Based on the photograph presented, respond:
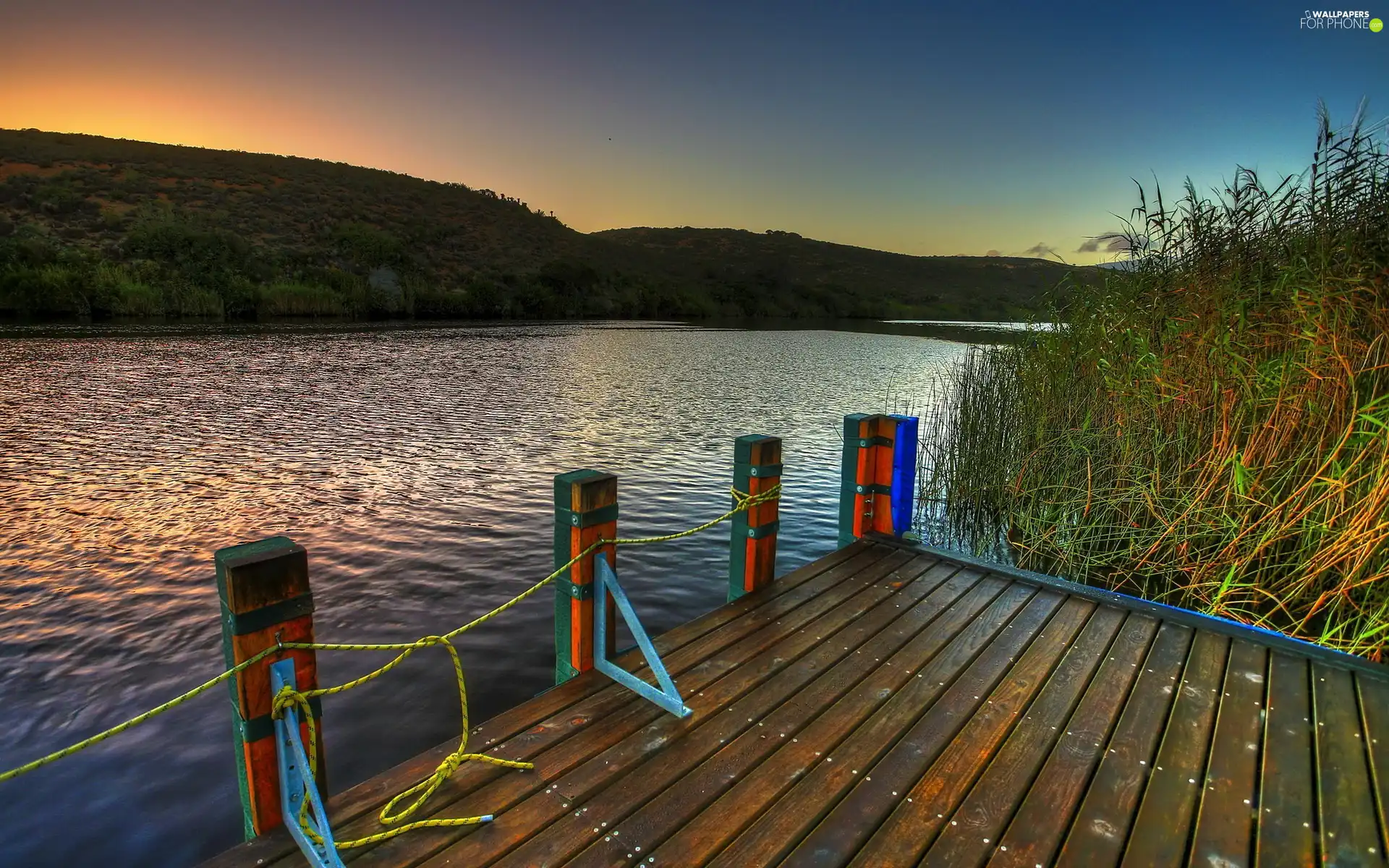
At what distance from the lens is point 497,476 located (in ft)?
33.8

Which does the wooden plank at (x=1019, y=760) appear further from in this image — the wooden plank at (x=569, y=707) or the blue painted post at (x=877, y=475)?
the blue painted post at (x=877, y=475)

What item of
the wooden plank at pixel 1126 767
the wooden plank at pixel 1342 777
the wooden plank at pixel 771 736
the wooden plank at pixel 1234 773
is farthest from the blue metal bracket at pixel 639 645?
the wooden plank at pixel 1342 777

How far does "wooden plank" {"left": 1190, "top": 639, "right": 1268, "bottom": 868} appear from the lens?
220 centimetres

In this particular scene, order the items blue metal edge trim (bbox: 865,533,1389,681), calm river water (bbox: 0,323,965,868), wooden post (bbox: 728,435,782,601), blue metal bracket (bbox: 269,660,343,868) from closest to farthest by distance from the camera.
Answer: blue metal bracket (bbox: 269,660,343,868) → blue metal edge trim (bbox: 865,533,1389,681) → calm river water (bbox: 0,323,965,868) → wooden post (bbox: 728,435,782,601)

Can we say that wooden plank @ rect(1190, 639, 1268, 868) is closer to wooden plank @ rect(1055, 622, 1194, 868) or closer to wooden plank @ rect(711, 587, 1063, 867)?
wooden plank @ rect(1055, 622, 1194, 868)

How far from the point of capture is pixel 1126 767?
8.63ft

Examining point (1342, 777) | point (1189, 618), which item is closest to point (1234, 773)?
point (1342, 777)

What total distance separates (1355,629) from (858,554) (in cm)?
312

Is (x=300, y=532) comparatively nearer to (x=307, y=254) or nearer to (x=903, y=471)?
(x=903, y=471)

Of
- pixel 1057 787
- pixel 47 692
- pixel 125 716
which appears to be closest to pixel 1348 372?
pixel 1057 787

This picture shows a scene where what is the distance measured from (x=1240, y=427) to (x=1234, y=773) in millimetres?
3387

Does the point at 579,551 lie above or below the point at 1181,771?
above

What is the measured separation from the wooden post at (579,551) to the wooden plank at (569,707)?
6.3 inches

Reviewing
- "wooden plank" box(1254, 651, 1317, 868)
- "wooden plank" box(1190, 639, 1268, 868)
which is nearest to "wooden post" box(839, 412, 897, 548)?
"wooden plank" box(1190, 639, 1268, 868)
